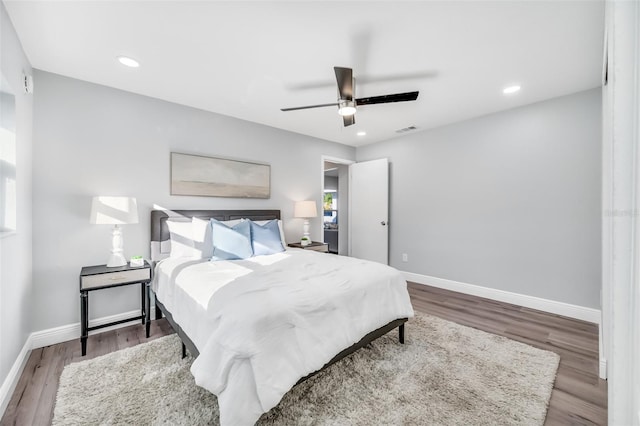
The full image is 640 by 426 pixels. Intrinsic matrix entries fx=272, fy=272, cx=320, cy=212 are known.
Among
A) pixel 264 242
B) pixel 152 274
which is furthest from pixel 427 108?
pixel 152 274

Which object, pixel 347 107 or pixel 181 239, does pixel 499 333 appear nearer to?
pixel 347 107

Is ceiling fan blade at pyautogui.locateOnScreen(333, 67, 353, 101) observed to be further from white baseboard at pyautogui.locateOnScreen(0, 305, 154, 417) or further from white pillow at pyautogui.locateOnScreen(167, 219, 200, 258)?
white baseboard at pyautogui.locateOnScreen(0, 305, 154, 417)

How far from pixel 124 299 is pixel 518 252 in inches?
185

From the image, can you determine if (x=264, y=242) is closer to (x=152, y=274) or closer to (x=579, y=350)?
(x=152, y=274)

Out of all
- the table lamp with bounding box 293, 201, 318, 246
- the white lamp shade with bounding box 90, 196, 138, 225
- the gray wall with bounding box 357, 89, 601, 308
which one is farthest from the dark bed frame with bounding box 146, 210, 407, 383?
the gray wall with bounding box 357, 89, 601, 308

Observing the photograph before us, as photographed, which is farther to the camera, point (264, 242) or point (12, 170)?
point (264, 242)

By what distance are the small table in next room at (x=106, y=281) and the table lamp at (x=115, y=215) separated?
0.12 meters

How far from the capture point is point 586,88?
2951 mm

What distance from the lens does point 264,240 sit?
3.23m

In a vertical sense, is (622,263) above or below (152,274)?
above

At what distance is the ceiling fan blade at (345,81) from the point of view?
2.08m

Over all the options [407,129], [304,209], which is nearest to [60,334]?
[304,209]

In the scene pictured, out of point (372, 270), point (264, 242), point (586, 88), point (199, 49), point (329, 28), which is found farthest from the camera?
point (264, 242)

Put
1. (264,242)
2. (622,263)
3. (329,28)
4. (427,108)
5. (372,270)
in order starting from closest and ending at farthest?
(622,263) < (329,28) < (372,270) < (264,242) < (427,108)
